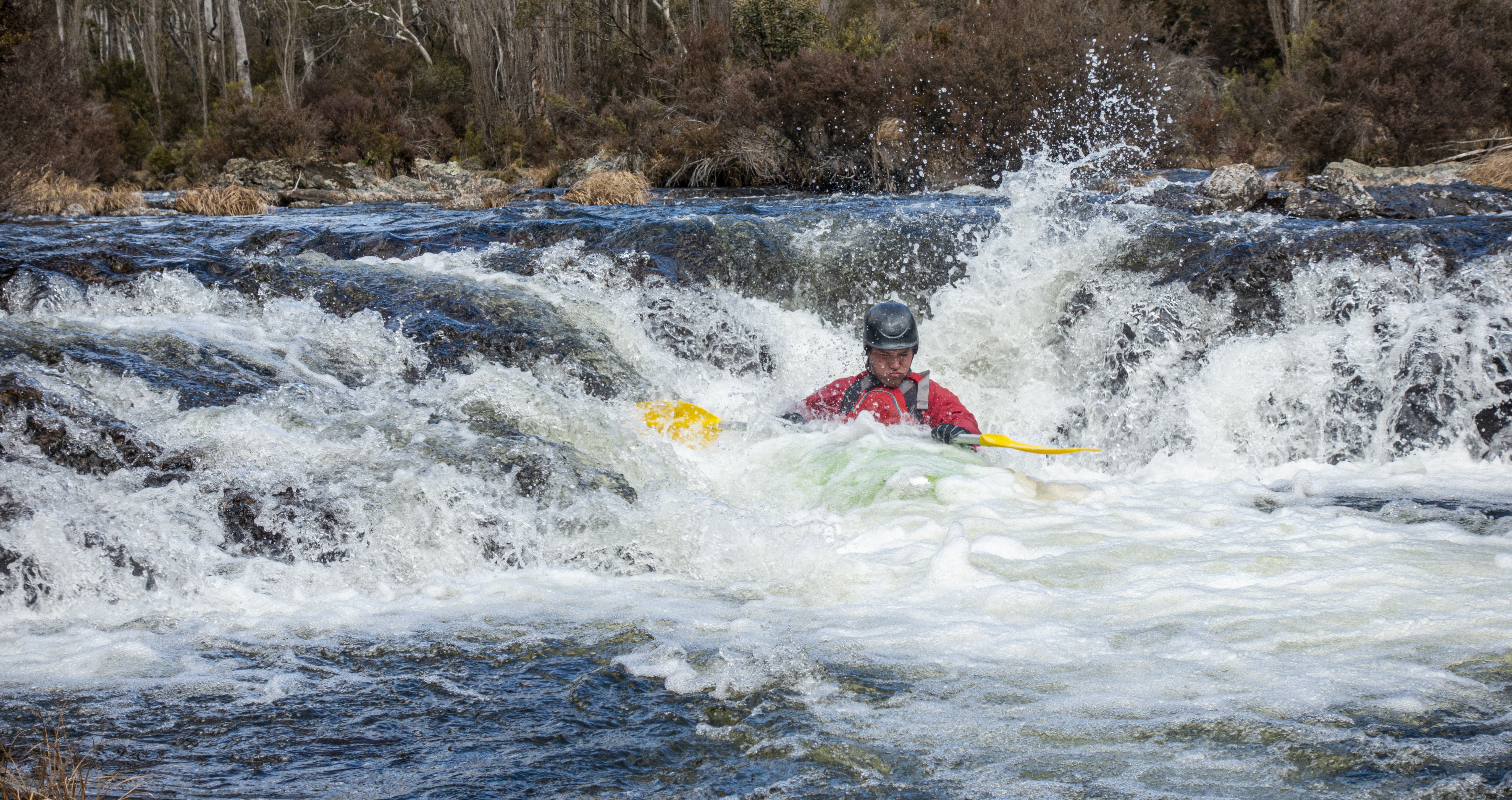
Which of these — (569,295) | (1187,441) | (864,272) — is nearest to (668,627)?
(1187,441)

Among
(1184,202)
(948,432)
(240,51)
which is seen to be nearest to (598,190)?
(1184,202)

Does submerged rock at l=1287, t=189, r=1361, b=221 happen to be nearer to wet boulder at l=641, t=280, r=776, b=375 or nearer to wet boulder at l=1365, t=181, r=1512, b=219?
wet boulder at l=1365, t=181, r=1512, b=219

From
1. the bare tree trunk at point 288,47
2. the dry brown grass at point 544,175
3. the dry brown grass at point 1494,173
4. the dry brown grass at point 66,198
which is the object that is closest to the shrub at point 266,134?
the bare tree trunk at point 288,47

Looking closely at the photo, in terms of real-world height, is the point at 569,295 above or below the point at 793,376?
above

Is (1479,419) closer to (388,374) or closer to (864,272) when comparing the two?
(864,272)

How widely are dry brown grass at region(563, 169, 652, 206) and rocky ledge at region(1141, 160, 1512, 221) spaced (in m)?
6.46

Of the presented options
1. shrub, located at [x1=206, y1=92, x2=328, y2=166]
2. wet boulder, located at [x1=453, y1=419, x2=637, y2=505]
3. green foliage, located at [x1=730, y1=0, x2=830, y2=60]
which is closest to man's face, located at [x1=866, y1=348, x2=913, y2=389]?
wet boulder, located at [x1=453, y1=419, x2=637, y2=505]

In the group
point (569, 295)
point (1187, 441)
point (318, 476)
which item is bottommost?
point (1187, 441)

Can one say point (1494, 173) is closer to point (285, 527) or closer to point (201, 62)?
point (285, 527)

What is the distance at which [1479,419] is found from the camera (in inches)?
223

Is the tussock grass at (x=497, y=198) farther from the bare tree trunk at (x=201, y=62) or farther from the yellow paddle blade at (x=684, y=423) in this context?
the bare tree trunk at (x=201, y=62)

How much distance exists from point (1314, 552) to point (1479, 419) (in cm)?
259

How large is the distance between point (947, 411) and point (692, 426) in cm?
141

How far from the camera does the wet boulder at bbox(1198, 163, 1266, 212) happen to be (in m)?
9.88
